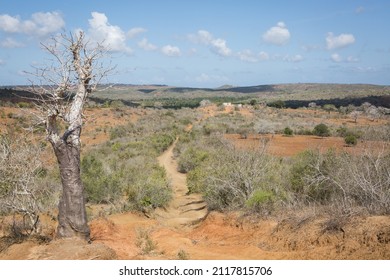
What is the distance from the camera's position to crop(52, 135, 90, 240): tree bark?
801cm

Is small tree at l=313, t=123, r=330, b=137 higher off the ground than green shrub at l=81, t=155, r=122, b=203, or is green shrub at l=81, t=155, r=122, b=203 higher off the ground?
small tree at l=313, t=123, r=330, b=137

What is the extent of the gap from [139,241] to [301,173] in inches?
253

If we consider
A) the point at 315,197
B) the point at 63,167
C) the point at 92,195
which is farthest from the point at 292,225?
the point at 92,195

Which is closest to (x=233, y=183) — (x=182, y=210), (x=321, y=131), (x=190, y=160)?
(x=182, y=210)

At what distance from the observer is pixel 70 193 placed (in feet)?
26.3

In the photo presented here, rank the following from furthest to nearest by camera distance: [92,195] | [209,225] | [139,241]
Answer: [92,195] → [209,225] → [139,241]

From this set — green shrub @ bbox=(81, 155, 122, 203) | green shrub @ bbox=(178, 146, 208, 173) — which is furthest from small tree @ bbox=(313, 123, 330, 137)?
green shrub @ bbox=(81, 155, 122, 203)

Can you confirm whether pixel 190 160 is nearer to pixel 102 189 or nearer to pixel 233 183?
pixel 102 189

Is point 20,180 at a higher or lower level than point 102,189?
higher

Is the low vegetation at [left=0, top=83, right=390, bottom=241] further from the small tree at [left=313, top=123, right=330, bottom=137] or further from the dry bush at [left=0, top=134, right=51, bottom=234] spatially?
the small tree at [left=313, top=123, right=330, bottom=137]

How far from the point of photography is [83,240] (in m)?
8.06

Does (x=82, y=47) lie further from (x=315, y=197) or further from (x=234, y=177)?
(x=315, y=197)

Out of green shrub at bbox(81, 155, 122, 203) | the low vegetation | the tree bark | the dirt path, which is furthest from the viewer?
green shrub at bbox(81, 155, 122, 203)

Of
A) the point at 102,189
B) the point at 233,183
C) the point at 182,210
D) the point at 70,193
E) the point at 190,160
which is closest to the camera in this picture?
Answer: the point at 70,193
